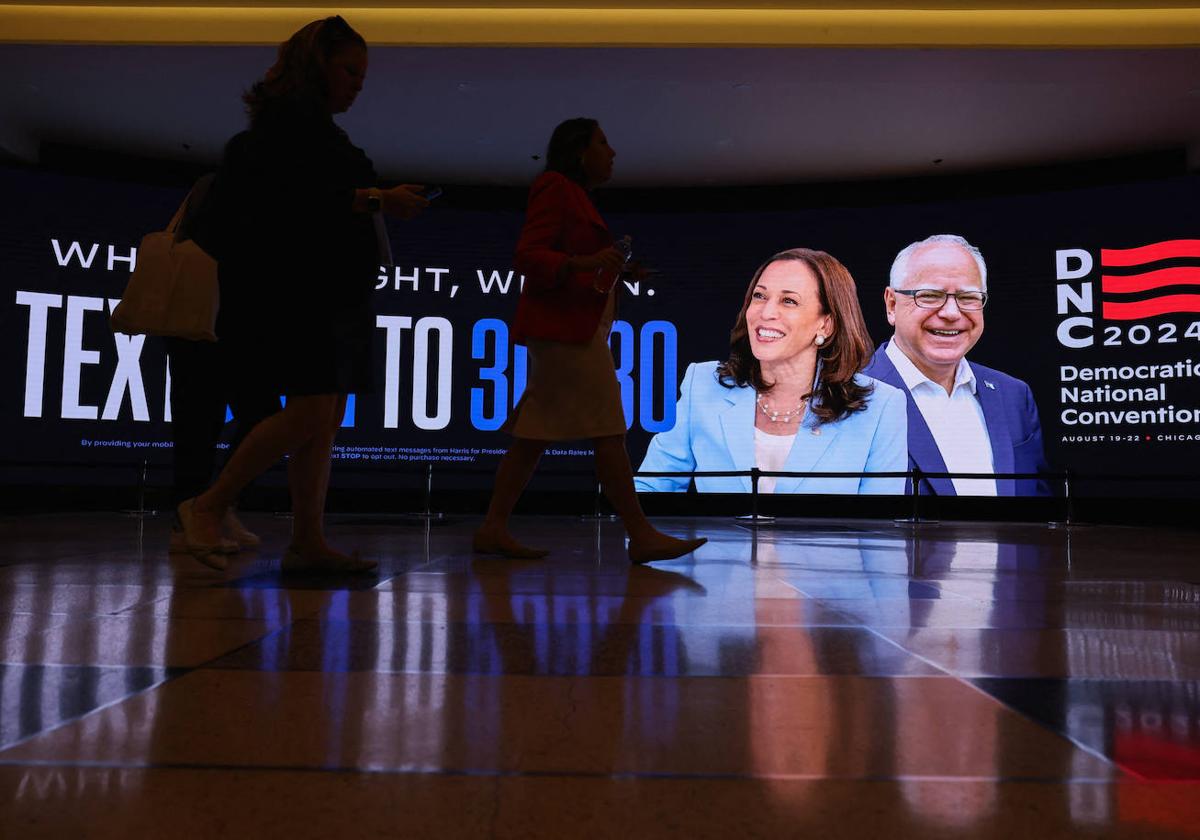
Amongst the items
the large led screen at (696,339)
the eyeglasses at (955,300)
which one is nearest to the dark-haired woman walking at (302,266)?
the large led screen at (696,339)

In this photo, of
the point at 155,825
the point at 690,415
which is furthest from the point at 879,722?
the point at 690,415

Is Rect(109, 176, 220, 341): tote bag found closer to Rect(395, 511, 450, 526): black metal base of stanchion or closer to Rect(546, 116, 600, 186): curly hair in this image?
Rect(546, 116, 600, 186): curly hair

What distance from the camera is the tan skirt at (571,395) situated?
→ 109 inches

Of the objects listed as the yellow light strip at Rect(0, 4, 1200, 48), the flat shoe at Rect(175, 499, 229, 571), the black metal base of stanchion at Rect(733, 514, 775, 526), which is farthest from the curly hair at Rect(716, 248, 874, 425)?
the flat shoe at Rect(175, 499, 229, 571)

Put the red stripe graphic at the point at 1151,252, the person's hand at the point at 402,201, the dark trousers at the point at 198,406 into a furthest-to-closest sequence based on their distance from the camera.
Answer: the red stripe graphic at the point at 1151,252
the dark trousers at the point at 198,406
the person's hand at the point at 402,201

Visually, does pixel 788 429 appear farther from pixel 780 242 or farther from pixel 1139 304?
pixel 1139 304

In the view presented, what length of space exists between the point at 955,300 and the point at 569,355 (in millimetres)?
6926

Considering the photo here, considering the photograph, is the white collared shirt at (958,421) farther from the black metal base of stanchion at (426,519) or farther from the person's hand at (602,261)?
the person's hand at (602,261)

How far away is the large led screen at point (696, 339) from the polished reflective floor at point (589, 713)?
6.75 m

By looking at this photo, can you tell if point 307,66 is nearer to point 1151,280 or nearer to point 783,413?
point 783,413

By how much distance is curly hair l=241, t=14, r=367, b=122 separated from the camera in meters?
2.34

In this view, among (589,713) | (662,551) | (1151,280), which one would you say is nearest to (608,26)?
(662,551)

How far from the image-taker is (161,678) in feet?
3.59

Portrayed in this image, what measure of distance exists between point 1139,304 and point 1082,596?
7.45m
